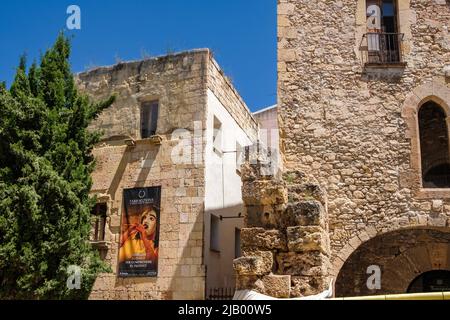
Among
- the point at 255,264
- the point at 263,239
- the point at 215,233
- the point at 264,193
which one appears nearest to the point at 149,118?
the point at 215,233

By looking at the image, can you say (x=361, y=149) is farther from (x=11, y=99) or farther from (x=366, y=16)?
(x=11, y=99)

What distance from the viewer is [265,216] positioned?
6.79m

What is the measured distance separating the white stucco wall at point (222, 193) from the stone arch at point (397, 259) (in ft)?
8.95

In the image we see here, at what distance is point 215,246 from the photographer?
37.0ft

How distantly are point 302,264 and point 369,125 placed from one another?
331cm

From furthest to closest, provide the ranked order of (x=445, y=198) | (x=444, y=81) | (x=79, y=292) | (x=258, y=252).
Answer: (x=79, y=292), (x=444, y=81), (x=445, y=198), (x=258, y=252)

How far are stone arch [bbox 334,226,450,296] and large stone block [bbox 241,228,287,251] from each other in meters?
2.83

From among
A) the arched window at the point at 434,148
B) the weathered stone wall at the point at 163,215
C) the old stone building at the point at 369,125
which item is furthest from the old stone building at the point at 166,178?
the arched window at the point at 434,148

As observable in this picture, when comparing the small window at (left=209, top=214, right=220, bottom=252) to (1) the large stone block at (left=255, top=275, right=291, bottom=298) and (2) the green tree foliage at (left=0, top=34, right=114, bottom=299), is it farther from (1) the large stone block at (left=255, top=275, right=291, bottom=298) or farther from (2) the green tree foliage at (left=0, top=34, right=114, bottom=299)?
(1) the large stone block at (left=255, top=275, right=291, bottom=298)

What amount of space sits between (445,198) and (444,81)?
2.08 meters

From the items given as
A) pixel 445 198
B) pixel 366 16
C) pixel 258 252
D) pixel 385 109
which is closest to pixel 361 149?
pixel 385 109

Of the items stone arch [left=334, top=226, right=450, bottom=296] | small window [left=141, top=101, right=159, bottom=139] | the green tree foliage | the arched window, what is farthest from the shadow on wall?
the arched window

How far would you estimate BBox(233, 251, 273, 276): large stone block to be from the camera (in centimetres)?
641

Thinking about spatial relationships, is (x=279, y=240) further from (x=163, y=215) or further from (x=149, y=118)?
(x=149, y=118)
